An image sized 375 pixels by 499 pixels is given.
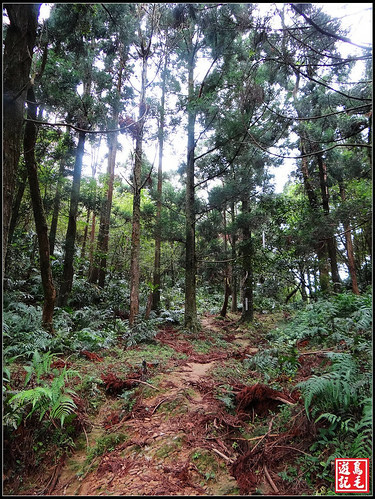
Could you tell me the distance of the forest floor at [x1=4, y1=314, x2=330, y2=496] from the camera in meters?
2.30

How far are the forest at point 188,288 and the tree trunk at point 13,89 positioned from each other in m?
0.02

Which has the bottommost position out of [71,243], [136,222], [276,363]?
[276,363]

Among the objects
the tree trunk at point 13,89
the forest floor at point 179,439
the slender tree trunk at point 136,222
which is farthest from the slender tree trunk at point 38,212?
the tree trunk at point 13,89

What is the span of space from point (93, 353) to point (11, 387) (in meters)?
2.71

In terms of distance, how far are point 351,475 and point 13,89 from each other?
14.8 feet

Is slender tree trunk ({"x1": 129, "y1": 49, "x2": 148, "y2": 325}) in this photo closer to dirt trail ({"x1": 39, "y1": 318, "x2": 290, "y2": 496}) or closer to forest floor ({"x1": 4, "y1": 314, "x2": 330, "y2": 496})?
forest floor ({"x1": 4, "y1": 314, "x2": 330, "y2": 496})

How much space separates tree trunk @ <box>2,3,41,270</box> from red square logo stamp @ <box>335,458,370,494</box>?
11.0ft

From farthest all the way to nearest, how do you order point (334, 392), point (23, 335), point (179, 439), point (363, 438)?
point (23, 335)
point (179, 439)
point (334, 392)
point (363, 438)

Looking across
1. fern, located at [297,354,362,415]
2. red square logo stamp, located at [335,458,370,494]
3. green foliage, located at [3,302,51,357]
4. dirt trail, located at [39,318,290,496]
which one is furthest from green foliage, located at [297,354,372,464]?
green foliage, located at [3,302,51,357]

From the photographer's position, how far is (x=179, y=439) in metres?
2.89

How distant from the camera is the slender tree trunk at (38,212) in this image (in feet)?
17.8

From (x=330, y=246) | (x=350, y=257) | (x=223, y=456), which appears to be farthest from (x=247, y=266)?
(x=223, y=456)

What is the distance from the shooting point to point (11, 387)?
3.23 metres

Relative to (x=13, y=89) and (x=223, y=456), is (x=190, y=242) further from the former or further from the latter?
(x=223, y=456)
